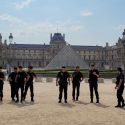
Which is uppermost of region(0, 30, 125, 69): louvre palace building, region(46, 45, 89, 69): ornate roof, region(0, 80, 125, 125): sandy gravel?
region(0, 30, 125, 69): louvre palace building

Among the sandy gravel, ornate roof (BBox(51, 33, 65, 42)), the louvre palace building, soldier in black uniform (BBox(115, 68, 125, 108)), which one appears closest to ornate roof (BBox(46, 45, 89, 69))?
the sandy gravel

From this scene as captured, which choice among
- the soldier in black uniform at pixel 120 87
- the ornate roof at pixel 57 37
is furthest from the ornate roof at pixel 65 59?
the ornate roof at pixel 57 37

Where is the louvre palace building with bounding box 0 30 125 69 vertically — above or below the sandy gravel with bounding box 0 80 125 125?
above

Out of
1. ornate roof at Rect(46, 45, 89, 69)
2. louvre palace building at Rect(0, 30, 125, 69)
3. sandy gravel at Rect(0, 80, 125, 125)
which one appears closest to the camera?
sandy gravel at Rect(0, 80, 125, 125)

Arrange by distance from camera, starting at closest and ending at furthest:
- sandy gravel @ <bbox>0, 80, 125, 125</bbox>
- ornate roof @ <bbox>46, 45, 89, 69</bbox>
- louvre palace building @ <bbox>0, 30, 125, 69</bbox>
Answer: sandy gravel @ <bbox>0, 80, 125, 125</bbox>, ornate roof @ <bbox>46, 45, 89, 69</bbox>, louvre palace building @ <bbox>0, 30, 125, 69</bbox>

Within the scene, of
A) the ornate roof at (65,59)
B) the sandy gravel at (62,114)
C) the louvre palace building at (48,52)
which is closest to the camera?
the sandy gravel at (62,114)

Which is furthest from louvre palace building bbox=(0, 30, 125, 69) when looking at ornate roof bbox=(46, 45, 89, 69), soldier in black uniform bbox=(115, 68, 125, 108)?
soldier in black uniform bbox=(115, 68, 125, 108)

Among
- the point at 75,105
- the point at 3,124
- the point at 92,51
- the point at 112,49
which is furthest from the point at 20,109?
the point at 92,51

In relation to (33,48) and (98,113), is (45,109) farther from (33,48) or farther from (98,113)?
(33,48)

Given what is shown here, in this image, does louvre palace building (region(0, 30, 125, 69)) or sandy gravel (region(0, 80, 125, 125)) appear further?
louvre palace building (region(0, 30, 125, 69))

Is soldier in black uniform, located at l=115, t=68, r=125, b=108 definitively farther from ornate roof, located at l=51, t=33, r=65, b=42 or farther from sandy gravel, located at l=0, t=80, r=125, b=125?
ornate roof, located at l=51, t=33, r=65, b=42

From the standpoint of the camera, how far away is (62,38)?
543 feet

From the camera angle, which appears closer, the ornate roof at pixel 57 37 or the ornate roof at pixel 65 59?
the ornate roof at pixel 65 59

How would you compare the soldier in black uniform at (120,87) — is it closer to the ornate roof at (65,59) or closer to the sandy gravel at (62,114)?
the sandy gravel at (62,114)
